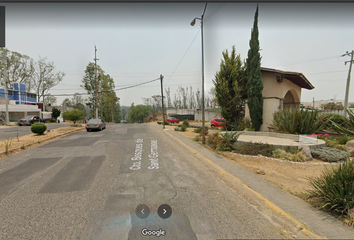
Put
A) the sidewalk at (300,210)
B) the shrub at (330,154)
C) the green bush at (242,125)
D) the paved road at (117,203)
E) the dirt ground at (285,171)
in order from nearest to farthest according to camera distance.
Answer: the sidewalk at (300,210) → the paved road at (117,203) → the dirt ground at (285,171) → the shrub at (330,154) → the green bush at (242,125)

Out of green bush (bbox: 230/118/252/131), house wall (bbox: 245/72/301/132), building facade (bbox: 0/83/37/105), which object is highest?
building facade (bbox: 0/83/37/105)

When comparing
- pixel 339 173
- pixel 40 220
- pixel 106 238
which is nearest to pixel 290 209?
pixel 339 173

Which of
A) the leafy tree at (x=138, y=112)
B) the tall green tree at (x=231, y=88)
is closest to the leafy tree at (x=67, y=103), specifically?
the leafy tree at (x=138, y=112)

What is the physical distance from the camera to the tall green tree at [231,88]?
13.6 m

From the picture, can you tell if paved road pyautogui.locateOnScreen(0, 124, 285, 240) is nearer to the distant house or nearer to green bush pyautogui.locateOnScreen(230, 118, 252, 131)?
green bush pyautogui.locateOnScreen(230, 118, 252, 131)

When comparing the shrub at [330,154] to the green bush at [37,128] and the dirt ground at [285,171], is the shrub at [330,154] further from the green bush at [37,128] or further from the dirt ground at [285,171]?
the green bush at [37,128]

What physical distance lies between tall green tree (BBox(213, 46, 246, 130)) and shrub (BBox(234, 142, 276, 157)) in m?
6.58

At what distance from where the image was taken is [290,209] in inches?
122

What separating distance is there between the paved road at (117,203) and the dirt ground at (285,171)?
1.49m

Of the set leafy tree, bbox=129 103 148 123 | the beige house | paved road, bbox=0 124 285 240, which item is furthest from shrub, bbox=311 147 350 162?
leafy tree, bbox=129 103 148 123

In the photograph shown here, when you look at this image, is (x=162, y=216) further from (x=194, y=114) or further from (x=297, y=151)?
(x=194, y=114)

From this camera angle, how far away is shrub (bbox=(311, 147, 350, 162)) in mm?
6453

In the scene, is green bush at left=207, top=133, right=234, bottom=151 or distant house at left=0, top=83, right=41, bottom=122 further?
distant house at left=0, top=83, right=41, bottom=122

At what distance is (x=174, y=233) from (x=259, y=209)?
1.87m
